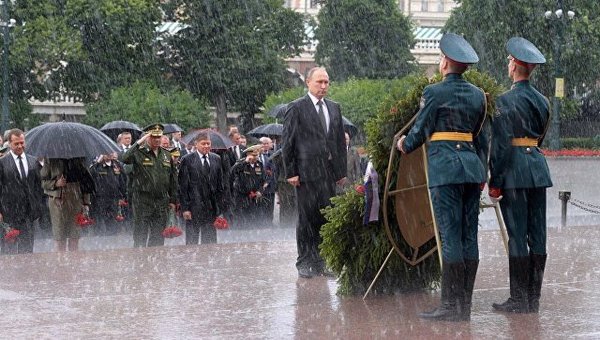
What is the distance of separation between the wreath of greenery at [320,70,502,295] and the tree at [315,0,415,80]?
59761 mm

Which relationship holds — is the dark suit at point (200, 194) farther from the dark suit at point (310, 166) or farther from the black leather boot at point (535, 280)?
the black leather boot at point (535, 280)

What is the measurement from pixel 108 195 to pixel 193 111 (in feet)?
111

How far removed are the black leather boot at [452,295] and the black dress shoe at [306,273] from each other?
2340 millimetres

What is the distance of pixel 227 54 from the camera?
58.9m

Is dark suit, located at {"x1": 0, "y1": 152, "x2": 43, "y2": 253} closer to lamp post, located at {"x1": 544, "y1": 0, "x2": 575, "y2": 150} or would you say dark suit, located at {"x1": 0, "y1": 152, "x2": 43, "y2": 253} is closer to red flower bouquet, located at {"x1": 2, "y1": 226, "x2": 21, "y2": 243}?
red flower bouquet, located at {"x1": 2, "y1": 226, "x2": 21, "y2": 243}

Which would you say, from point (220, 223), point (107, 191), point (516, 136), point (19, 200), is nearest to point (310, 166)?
point (516, 136)

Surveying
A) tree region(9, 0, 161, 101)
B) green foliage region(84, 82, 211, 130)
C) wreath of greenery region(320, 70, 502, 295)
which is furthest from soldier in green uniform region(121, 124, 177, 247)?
tree region(9, 0, 161, 101)

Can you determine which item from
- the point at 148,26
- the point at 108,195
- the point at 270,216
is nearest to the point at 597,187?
the point at 270,216

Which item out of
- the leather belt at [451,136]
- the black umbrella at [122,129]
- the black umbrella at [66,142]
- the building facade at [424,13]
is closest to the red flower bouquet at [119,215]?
the black umbrella at [122,129]

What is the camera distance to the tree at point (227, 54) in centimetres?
5872

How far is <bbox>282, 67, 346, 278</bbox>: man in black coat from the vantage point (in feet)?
35.8

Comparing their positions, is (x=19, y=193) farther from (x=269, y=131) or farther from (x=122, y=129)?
(x=269, y=131)

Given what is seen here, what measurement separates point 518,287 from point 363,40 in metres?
61.5

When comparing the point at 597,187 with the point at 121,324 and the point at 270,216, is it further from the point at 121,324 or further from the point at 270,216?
the point at 121,324
